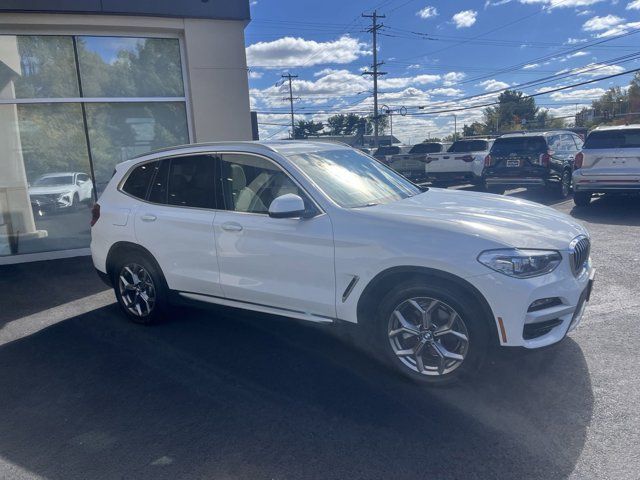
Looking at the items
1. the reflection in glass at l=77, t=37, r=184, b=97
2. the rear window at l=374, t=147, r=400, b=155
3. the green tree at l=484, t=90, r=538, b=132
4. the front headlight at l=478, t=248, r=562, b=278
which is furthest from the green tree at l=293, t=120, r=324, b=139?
the front headlight at l=478, t=248, r=562, b=278

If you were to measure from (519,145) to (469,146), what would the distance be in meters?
3.37

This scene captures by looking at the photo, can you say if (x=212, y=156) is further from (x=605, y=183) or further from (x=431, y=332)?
(x=605, y=183)

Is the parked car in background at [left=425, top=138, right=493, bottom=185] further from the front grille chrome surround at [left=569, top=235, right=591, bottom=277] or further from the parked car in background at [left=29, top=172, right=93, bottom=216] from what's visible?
the front grille chrome surround at [left=569, top=235, right=591, bottom=277]

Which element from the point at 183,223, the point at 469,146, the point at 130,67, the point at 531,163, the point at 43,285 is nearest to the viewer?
the point at 183,223

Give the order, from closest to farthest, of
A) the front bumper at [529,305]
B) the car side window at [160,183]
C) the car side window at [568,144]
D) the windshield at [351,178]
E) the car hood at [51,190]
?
1. the front bumper at [529,305]
2. the windshield at [351,178]
3. the car side window at [160,183]
4. the car hood at [51,190]
5. the car side window at [568,144]

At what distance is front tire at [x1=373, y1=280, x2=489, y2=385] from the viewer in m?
3.24

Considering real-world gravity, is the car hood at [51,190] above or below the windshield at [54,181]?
below

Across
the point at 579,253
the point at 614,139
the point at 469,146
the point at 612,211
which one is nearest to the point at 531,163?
the point at 614,139

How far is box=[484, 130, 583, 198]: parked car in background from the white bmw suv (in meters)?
8.85

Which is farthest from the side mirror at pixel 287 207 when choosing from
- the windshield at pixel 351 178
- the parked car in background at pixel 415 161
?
the parked car in background at pixel 415 161

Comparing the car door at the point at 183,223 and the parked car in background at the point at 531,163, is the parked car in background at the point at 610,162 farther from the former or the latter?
the car door at the point at 183,223

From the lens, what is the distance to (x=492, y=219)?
3.52 metres

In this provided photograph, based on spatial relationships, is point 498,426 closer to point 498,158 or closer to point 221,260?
point 221,260

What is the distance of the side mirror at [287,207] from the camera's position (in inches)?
142
